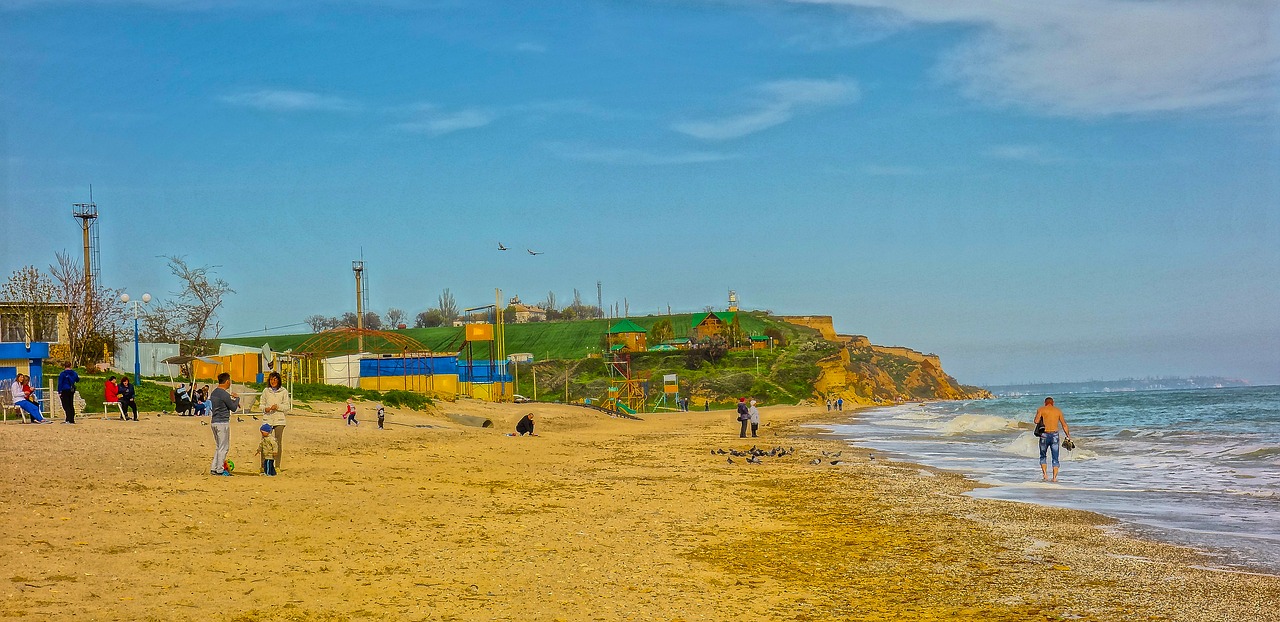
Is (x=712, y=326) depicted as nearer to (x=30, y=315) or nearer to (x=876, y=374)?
(x=876, y=374)

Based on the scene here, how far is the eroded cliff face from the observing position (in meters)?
99.0

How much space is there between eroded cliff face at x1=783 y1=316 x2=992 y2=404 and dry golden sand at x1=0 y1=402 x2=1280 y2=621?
81.4m

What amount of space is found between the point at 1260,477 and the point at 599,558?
1381 cm

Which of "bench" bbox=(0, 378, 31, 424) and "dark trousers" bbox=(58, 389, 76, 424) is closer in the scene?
"dark trousers" bbox=(58, 389, 76, 424)

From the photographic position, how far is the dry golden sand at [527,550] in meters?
6.65

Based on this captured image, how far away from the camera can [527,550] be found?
348 inches

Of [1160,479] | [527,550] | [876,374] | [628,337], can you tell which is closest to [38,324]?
[527,550]

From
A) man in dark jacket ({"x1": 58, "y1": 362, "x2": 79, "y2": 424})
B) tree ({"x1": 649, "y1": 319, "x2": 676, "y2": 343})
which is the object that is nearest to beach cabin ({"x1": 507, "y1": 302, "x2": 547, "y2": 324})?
tree ({"x1": 649, "y1": 319, "x2": 676, "y2": 343})

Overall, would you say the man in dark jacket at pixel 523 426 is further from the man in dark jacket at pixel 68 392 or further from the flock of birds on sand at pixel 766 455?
the man in dark jacket at pixel 68 392

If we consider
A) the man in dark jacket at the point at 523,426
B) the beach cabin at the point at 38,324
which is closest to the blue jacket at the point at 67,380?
the man in dark jacket at the point at 523,426

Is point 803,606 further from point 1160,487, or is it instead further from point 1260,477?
point 1260,477

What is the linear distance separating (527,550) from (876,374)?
391ft

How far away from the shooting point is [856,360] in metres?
123

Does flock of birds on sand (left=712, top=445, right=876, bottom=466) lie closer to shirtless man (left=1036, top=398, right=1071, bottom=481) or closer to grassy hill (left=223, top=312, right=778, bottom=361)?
shirtless man (left=1036, top=398, right=1071, bottom=481)
